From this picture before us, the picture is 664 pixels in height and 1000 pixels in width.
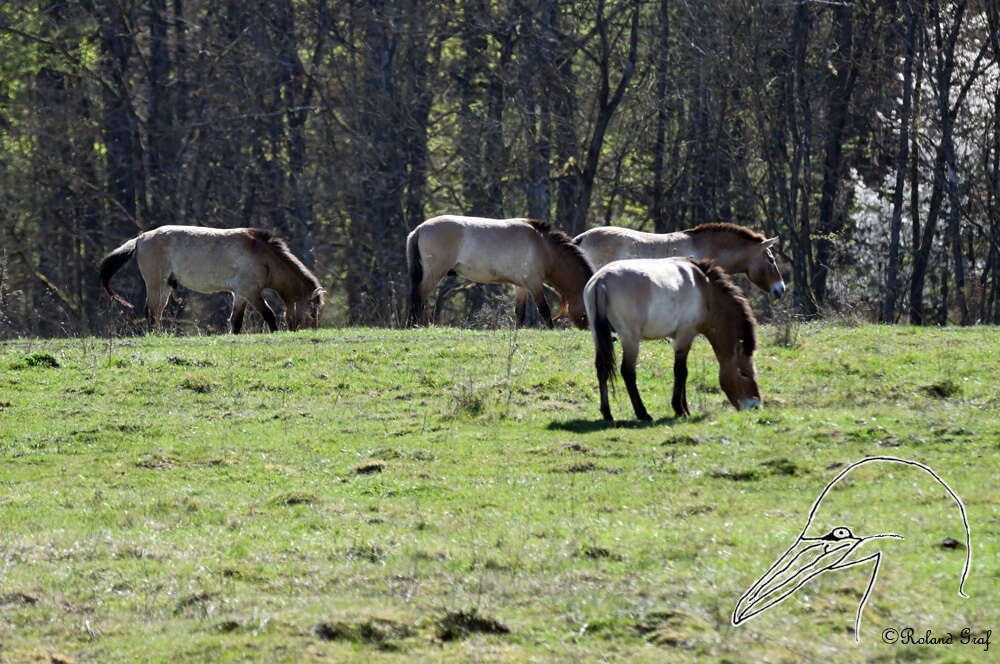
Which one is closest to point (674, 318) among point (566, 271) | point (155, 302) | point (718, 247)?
point (566, 271)

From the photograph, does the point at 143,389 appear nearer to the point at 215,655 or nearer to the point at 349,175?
the point at 215,655

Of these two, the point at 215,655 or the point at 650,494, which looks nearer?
the point at 215,655

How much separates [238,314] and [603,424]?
9.65 meters

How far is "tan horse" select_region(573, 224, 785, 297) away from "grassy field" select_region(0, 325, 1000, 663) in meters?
3.61

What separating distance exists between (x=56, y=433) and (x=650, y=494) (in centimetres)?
603

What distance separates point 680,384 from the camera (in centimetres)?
1344

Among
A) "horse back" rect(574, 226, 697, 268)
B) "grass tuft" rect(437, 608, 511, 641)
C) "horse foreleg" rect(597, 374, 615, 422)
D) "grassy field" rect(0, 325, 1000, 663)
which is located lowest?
"grass tuft" rect(437, 608, 511, 641)

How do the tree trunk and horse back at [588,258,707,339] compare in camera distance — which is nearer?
horse back at [588,258,707,339]

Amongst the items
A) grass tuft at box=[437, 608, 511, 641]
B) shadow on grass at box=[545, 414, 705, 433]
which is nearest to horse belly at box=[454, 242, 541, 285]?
shadow on grass at box=[545, 414, 705, 433]

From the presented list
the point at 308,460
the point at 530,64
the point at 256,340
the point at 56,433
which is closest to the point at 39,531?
the point at 308,460

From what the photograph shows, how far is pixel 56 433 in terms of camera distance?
1314cm

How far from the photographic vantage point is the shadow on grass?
12875mm

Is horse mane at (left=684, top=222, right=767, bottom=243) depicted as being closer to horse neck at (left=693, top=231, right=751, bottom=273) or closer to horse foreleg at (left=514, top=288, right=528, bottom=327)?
horse neck at (left=693, top=231, right=751, bottom=273)

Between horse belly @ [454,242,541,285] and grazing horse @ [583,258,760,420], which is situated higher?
horse belly @ [454,242,541,285]
